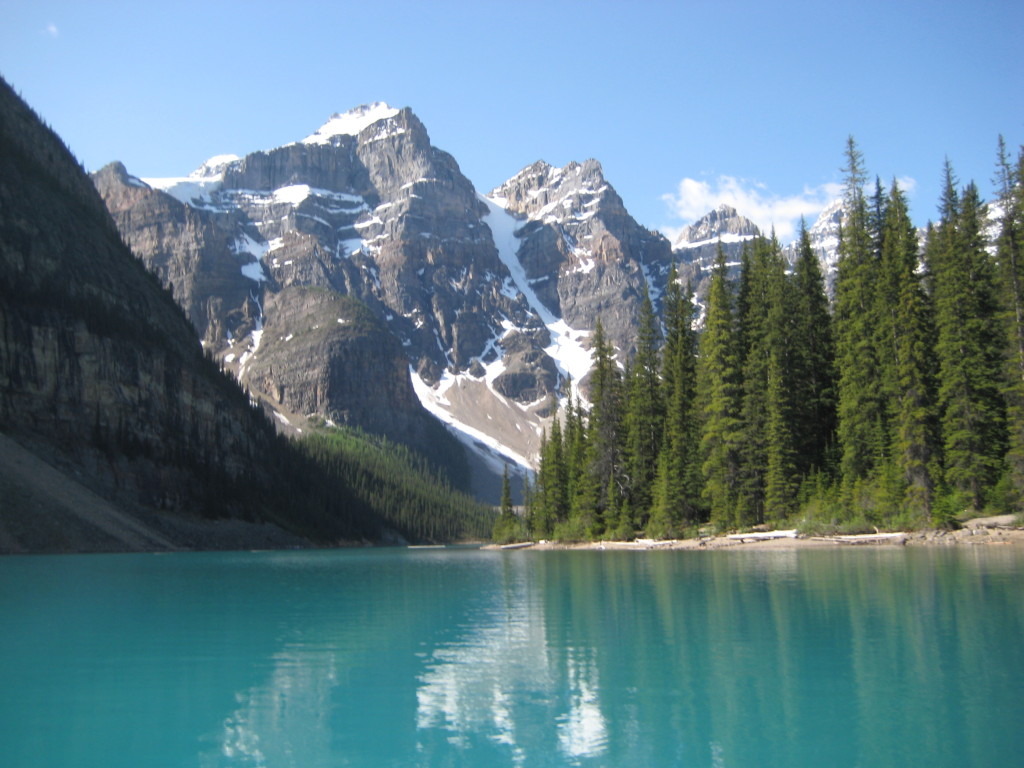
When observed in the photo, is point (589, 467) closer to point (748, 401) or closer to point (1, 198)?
point (748, 401)

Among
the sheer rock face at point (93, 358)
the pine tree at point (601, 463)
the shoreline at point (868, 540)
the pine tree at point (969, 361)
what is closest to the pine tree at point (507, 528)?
the pine tree at point (601, 463)

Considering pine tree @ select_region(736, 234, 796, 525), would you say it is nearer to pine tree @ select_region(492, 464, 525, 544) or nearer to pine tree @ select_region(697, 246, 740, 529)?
pine tree @ select_region(697, 246, 740, 529)

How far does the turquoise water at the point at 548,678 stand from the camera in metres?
11.1

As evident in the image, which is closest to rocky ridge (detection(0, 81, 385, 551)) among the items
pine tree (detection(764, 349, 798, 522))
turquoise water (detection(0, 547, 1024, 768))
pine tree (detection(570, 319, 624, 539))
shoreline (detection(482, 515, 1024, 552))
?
pine tree (detection(570, 319, 624, 539))

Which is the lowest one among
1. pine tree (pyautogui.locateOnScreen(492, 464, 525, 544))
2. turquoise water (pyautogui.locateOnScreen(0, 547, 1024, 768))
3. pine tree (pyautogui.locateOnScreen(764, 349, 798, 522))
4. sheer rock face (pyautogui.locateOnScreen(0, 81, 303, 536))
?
pine tree (pyautogui.locateOnScreen(492, 464, 525, 544))

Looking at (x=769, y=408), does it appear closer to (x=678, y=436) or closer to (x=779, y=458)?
(x=779, y=458)

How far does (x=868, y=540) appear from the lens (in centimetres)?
4456

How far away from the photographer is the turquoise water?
1114 centimetres

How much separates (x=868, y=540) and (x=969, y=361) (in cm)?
1113

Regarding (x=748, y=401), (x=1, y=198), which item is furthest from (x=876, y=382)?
(x=1, y=198)

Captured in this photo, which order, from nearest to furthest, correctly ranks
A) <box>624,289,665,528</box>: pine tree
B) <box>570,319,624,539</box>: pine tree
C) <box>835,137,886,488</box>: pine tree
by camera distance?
<box>835,137,886,488</box>: pine tree → <box>624,289,665,528</box>: pine tree → <box>570,319,624,539</box>: pine tree

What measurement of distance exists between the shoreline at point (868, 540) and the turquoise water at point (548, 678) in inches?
478

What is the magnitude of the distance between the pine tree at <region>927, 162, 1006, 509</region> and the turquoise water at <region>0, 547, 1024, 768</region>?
17.0 metres

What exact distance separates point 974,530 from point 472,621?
2882 centimetres
